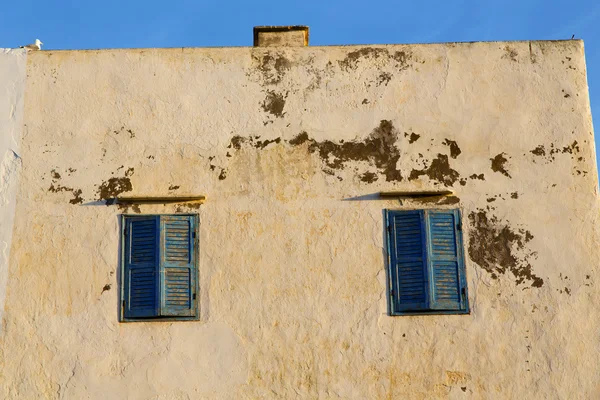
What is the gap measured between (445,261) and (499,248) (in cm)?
62

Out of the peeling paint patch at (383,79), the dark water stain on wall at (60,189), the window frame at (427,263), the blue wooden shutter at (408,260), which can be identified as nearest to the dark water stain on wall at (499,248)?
the window frame at (427,263)

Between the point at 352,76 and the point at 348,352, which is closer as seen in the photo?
the point at 348,352

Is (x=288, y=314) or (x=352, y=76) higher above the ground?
(x=352, y=76)

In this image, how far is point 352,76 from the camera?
40.7ft

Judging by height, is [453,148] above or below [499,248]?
above

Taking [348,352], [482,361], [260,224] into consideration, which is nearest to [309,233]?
[260,224]

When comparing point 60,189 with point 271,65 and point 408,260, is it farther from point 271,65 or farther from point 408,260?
point 408,260

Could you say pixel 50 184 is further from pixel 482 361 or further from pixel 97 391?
pixel 482 361

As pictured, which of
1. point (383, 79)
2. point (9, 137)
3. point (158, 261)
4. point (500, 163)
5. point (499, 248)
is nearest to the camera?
point (158, 261)

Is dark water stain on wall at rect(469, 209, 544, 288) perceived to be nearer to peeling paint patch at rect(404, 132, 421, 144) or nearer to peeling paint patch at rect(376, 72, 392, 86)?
peeling paint patch at rect(404, 132, 421, 144)

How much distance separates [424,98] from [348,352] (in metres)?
3.05

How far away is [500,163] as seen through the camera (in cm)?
1207

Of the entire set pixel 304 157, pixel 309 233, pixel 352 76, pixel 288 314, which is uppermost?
pixel 352 76

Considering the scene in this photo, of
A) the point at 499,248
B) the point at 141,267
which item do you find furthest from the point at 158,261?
the point at 499,248
